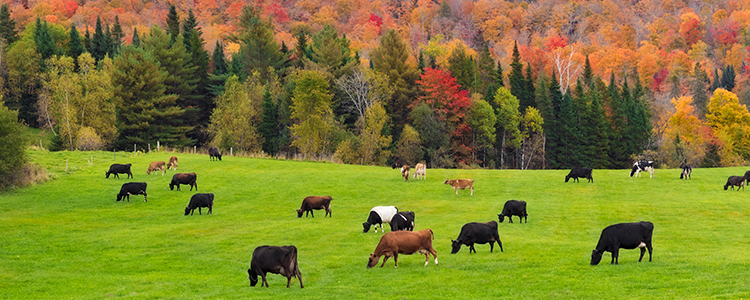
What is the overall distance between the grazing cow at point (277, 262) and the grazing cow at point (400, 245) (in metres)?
3.27

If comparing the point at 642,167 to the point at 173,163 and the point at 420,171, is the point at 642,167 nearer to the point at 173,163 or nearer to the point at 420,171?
the point at 420,171

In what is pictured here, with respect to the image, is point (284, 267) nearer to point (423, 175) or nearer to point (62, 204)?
point (62, 204)

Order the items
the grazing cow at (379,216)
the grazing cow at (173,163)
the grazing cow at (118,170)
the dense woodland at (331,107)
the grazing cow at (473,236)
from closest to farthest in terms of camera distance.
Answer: the grazing cow at (473,236), the grazing cow at (379,216), the grazing cow at (118,170), the grazing cow at (173,163), the dense woodland at (331,107)

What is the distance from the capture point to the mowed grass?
61.3ft

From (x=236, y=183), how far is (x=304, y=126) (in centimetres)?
3477

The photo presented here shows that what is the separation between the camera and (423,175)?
53156 millimetres

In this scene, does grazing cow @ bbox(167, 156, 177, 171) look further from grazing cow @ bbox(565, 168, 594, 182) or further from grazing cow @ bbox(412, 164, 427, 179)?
grazing cow @ bbox(565, 168, 594, 182)

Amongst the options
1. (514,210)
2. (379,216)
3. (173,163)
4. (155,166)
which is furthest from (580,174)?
(155,166)

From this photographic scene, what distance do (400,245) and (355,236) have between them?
21.9 feet

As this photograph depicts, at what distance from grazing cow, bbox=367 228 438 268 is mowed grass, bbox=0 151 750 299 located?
19.1 inches

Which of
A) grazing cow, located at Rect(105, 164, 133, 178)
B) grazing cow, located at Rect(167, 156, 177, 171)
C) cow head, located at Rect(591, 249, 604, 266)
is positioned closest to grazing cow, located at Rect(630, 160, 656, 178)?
cow head, located at Rect(591, 249, 604, 266)

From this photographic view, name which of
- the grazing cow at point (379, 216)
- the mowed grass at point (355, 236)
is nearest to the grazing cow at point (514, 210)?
the mowed grass at point (355, 236)

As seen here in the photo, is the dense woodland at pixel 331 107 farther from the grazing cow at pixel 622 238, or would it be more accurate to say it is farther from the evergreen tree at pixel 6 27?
the grazing cow at pixel 622 238

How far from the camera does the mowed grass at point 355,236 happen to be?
18.7 meters
